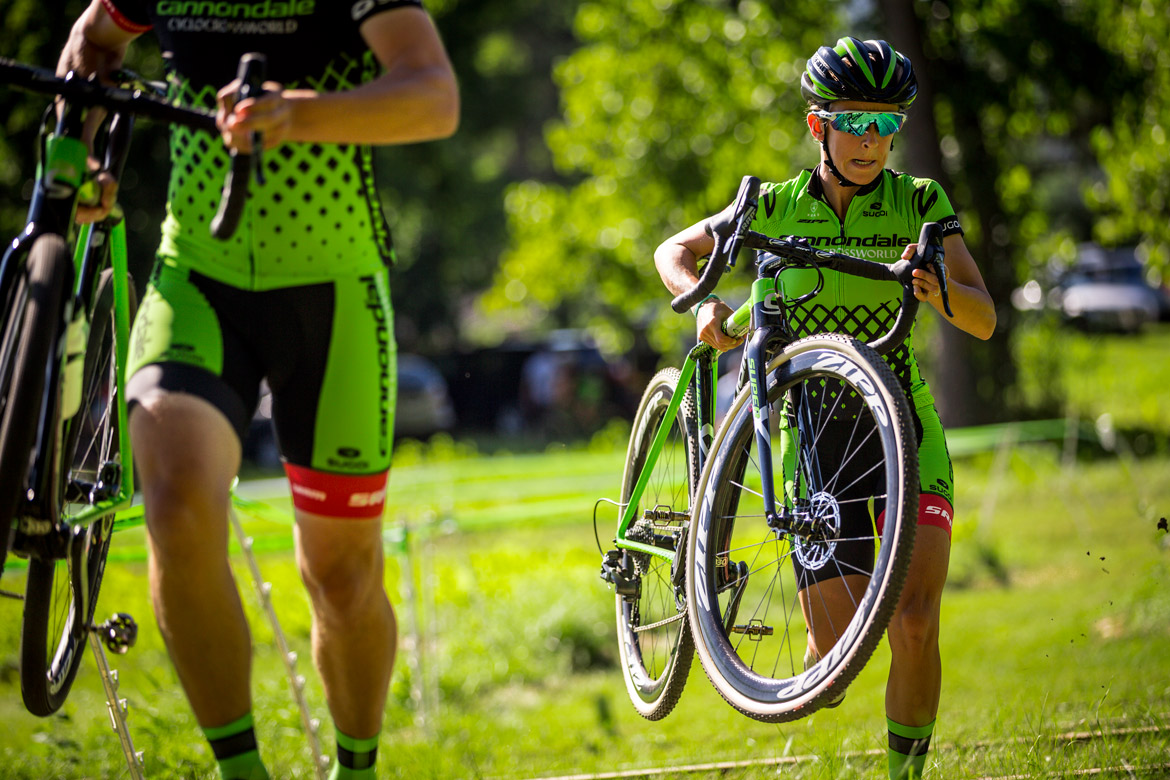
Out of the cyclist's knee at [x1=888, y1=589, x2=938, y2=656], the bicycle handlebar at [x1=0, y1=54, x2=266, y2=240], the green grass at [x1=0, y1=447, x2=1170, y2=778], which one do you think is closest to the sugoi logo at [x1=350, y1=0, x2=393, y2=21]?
the bicycle handlebar at [x1=0, y1=54, x2=266, y2=240]

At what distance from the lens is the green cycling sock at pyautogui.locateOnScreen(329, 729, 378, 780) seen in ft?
9.88

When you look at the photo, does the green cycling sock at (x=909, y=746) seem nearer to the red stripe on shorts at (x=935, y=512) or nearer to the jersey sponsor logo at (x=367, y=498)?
the red stripe on shorts at (x=935, y=512)

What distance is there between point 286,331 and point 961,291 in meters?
1.83

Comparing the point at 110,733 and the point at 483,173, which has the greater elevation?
the point at 483,173

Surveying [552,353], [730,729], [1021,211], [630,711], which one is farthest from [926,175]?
[552,353]

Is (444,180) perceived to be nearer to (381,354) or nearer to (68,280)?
(381,354)

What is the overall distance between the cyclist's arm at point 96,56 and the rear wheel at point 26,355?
24cm

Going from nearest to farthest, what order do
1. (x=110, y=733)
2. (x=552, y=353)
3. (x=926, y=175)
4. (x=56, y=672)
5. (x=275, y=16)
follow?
(x=275, y=16), (x=56, y=672), (x=110, y=733), (x=926, y=175), (x=552, y=353)

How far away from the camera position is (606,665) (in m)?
8.81

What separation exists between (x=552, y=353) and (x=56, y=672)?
24007 mm

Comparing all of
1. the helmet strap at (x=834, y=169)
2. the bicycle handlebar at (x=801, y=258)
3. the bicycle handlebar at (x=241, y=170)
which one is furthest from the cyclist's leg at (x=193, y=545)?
the helmet strap at (x=834, y=169)

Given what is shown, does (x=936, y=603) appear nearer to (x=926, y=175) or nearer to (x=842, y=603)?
(x=842, y=603)

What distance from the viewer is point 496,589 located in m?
9.60

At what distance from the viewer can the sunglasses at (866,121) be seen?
3342mm
